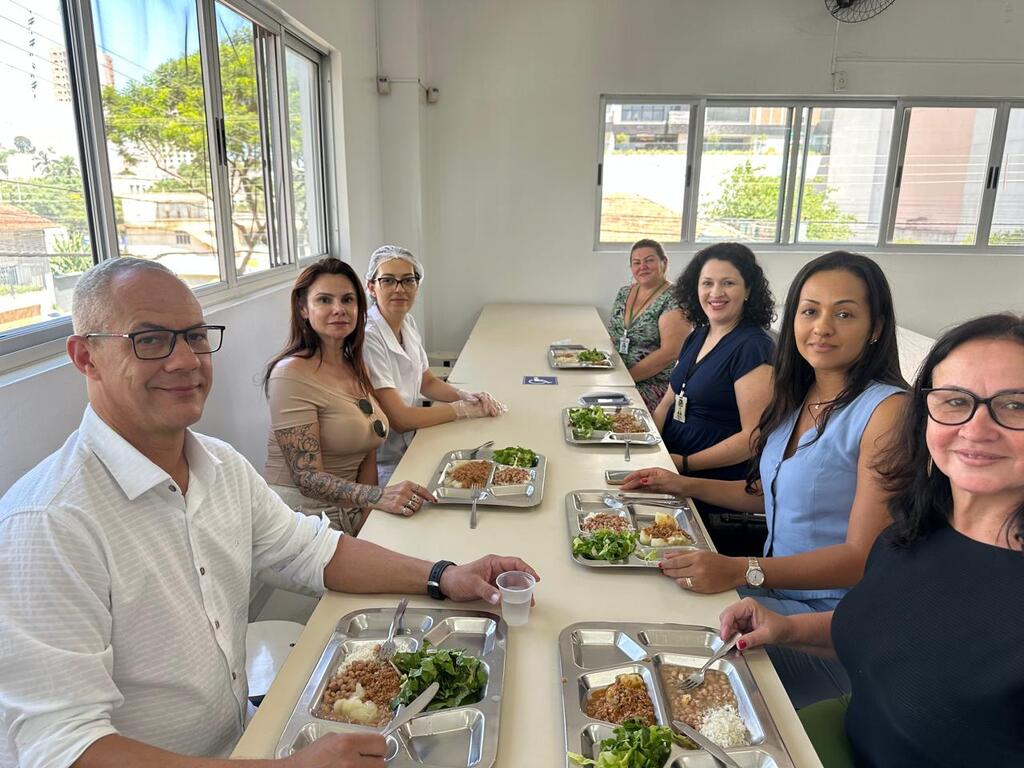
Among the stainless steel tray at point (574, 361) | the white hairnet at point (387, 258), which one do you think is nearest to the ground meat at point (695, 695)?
the white hairnet at point (387, 258)

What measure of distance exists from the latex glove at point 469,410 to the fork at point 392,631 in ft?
3.96

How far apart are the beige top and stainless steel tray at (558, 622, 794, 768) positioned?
1.18m

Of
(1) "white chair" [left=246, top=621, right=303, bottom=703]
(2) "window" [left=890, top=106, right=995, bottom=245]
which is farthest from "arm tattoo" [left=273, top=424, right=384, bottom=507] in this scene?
(2) "window" [left=890, top=106, right=995, bottom=245]

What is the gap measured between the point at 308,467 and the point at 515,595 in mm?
1043

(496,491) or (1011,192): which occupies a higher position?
(1011,192)

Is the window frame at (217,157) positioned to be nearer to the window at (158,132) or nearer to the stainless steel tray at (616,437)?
the window at (158,132)

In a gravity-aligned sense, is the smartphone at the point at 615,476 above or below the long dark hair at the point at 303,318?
below

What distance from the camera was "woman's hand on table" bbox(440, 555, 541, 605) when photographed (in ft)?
4.10

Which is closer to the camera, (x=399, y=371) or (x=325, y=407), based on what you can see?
(x=325, y=407)

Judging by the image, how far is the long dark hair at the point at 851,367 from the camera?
1563 mm

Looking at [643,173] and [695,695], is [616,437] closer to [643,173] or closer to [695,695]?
[695,695]

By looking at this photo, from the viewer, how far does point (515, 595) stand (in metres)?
1.19

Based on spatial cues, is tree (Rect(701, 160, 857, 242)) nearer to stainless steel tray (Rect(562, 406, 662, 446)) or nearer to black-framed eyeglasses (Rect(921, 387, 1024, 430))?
stainless steel tray (Rect(562, 406, 662, 446))

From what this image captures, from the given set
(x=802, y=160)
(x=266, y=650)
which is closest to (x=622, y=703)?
(x=266, y=650)
